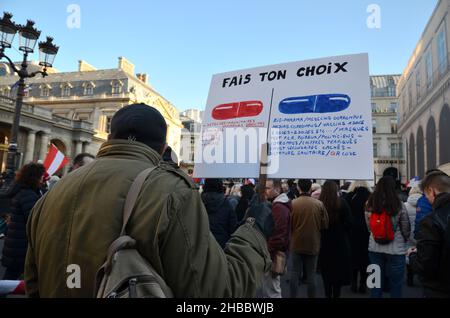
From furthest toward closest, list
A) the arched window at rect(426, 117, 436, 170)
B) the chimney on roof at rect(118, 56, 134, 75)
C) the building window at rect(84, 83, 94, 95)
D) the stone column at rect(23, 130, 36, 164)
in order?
the chimney on roof at rect(118, 56, 134, 75), the building window at rect(84, 83, 94, 95), the stone column at rect(23, 130, 36, 164), the arched window at rect(426, 117, 436, 170)

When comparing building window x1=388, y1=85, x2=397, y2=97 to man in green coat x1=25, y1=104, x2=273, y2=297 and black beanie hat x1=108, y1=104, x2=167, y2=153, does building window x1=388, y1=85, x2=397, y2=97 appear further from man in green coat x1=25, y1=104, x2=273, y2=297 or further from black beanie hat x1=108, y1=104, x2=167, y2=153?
man in green coat x1=25, y1=104, x2=273, y2=297

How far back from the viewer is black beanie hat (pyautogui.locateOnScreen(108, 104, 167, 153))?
1432 mm

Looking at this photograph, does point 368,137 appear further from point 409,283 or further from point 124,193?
point 409,283

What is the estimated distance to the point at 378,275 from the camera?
3930 millimetres

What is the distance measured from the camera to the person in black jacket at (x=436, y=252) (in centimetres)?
248

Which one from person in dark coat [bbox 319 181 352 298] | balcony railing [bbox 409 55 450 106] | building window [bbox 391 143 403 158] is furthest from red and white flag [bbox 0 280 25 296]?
building window [bbox 391 143 403 158]

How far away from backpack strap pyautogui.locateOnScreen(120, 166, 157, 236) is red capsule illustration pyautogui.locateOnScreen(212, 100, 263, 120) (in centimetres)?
168

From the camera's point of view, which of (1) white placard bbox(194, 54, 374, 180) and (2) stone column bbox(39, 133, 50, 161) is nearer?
(1) white placard bbox(194, 54, 374, 180)

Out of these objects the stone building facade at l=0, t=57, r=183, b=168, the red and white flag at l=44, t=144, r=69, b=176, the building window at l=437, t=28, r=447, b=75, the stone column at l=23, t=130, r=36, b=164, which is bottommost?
the red and white flag at l=44, t=144, r=69, b=176

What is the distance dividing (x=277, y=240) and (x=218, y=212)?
84 centimetres

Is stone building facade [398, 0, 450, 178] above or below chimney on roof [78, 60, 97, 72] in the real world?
below

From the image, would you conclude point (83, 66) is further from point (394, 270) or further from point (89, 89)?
point (394, 270)

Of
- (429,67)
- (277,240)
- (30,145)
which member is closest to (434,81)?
(429,67)
